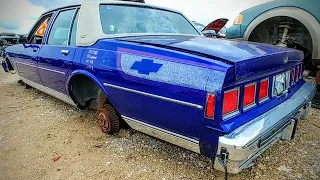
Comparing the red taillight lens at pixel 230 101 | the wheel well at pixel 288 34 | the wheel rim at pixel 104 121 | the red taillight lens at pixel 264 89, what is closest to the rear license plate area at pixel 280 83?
the red taillight lens at pixel 264 89

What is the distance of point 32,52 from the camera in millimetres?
3449

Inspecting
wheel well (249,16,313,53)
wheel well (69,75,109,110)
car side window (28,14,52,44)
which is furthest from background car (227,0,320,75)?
car side window (28,14,52,44)

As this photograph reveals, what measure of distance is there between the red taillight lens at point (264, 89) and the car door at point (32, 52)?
9.73 feet

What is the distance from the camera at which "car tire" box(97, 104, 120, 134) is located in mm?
2354

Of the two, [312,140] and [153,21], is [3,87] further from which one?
[312,140]

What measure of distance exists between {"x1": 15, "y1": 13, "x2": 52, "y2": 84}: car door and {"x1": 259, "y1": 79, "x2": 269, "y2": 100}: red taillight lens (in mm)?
2965

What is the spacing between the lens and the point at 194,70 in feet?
5.01

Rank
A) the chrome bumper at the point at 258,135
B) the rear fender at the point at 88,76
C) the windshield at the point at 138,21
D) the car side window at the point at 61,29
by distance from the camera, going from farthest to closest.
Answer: the car side window at the point at 61,29
the windshield at the point at 138,21
the rear fender at the point at 88,76
the chrome bumper at the point at 258,135

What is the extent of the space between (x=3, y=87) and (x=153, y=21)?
4.05m

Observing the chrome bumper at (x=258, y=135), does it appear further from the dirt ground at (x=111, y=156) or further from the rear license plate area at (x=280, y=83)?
the dirt ground at (x=111, y=156)

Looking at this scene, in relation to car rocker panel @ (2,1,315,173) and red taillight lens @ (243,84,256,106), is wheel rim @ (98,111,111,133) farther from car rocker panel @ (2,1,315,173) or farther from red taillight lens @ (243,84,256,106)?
red taillight lens @ (243,84,256,106)

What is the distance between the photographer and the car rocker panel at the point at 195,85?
1.47m

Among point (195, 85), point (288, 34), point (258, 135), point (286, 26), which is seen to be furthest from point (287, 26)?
point (195, 85)

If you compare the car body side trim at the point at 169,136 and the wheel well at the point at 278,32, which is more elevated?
the wheel well at the point at 278,32
